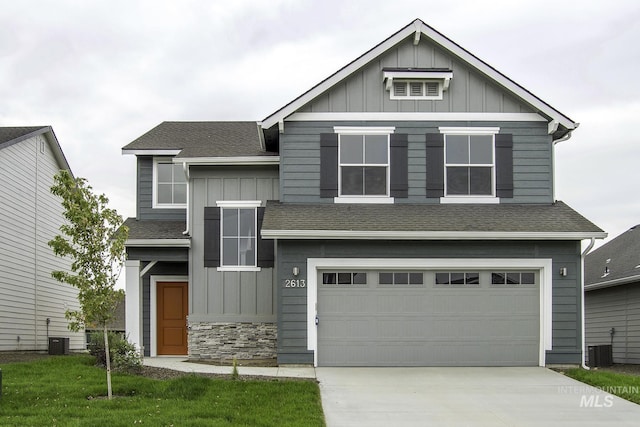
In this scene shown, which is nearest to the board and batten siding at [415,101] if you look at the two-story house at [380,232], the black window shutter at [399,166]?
the two-story house at [380,232]

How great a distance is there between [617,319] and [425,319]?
8883 millimetres

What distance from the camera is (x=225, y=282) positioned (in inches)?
734

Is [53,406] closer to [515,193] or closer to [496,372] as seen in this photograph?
[496,372]

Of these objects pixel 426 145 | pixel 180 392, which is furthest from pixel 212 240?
pixel 180 392

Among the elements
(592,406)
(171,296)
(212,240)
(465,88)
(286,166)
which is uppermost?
(465,88)

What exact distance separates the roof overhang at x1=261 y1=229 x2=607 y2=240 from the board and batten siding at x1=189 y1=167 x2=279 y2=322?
2.77 m

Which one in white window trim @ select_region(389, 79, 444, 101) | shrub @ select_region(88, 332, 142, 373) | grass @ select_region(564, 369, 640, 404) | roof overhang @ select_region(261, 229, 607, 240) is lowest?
grass @ select_region(564, 369, 640, 404)

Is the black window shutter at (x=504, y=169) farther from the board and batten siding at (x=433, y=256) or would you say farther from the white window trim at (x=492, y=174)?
the board and batten siding at (x=433, y=256)

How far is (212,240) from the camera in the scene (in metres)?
18.7

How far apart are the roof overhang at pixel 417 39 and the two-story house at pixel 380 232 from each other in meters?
0.03

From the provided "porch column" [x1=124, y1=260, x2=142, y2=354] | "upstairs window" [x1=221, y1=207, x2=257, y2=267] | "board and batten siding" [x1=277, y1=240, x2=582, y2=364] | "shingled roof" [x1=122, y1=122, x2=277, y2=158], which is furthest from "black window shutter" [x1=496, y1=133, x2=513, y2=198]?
"porch column" [x1=124, y1=260, x2=142, y2=354]

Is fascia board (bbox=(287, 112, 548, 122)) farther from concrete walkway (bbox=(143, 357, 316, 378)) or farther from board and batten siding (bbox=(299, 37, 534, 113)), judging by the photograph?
concrete walkway (bbox=(143, 357, 316, 378))

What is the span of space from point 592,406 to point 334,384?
14.0 ft

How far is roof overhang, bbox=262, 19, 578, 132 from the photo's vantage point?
17.5m
